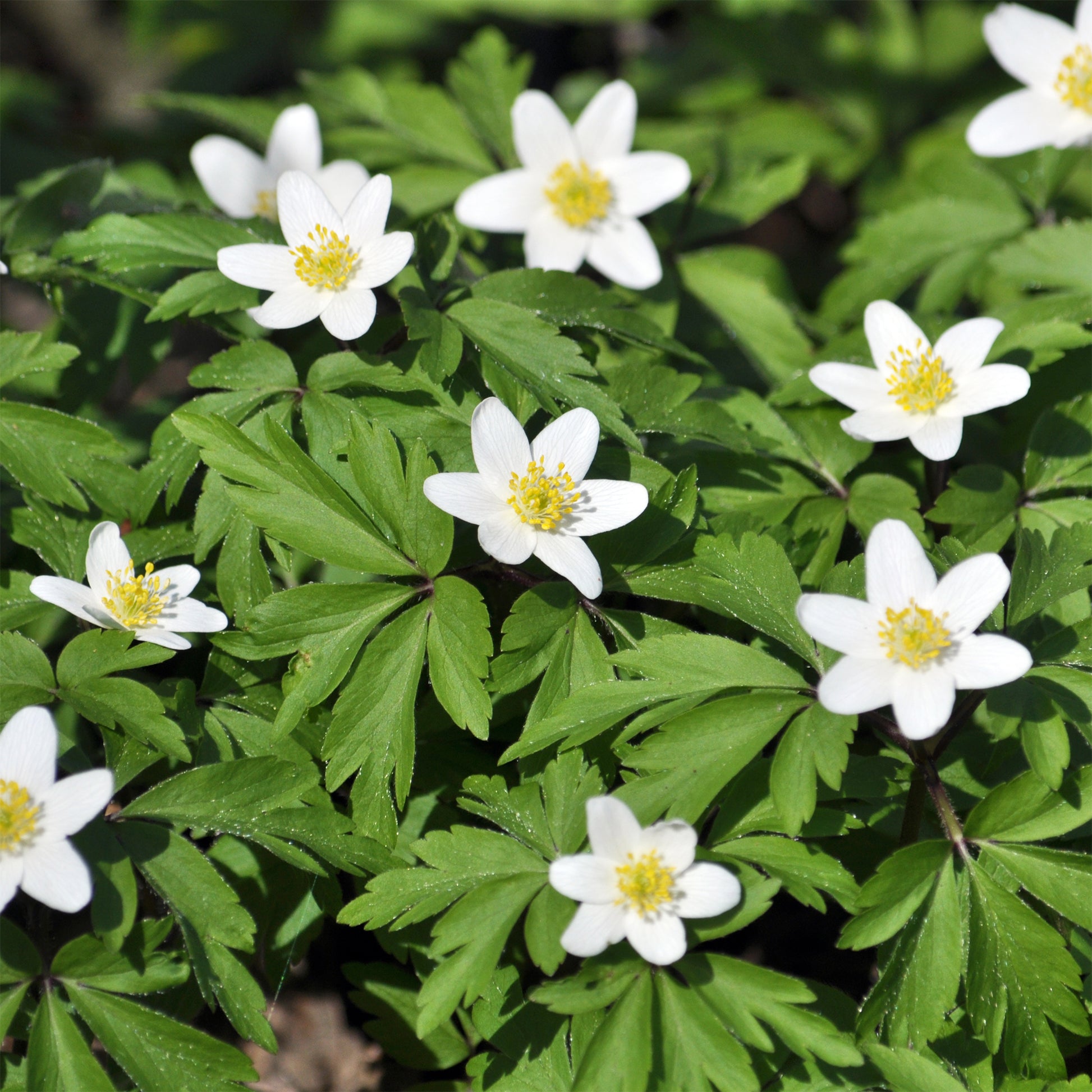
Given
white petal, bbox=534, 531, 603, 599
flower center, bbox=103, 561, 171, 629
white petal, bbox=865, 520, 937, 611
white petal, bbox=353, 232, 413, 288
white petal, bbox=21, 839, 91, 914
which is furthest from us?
white petal, bbox=353, 232, 413, 288

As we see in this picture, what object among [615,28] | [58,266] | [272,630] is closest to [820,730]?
[272,630]

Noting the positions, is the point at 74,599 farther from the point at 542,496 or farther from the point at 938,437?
the point at 938,437

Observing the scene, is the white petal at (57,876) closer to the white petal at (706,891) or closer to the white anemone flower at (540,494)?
the white anemone flower at (540,494)

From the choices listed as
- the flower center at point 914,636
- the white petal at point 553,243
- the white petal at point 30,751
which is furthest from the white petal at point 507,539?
the white petal at point 553,243

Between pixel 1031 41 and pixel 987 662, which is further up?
pixel 1031 41

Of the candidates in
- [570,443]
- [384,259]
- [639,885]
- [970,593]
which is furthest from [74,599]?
[970,593]

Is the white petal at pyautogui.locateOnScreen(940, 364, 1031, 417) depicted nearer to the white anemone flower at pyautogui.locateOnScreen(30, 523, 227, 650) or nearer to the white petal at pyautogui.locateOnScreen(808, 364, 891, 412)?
the white petal at pyautogui.locateOnScreen(808, 364, 891, 412)

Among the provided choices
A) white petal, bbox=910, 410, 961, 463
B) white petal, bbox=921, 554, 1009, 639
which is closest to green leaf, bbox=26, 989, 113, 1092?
white petal, bbox=921, 554, 1009, 639
